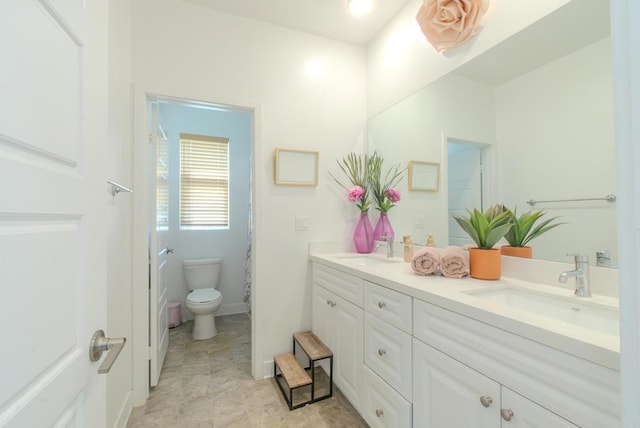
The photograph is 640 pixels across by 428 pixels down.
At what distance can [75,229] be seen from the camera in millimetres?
602

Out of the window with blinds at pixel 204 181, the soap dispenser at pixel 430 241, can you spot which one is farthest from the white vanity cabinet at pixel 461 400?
the window with blinds at pixel 204 181

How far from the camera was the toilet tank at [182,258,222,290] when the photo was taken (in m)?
2.95

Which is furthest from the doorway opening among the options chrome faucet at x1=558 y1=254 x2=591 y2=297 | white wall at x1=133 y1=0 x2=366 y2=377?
chrome faucet at x1=558 y1=254 x2=591 y2=297

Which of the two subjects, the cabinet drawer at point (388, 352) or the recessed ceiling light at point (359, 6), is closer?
the cabinet drawer at point (388, 352)

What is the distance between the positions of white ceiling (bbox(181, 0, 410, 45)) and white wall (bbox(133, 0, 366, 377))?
63 mm

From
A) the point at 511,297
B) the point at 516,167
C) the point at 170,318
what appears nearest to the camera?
the point at 511,297

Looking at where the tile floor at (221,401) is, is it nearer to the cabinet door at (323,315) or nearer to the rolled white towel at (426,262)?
the cabinet door at (323,315)

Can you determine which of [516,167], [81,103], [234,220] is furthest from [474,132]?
[234,220]

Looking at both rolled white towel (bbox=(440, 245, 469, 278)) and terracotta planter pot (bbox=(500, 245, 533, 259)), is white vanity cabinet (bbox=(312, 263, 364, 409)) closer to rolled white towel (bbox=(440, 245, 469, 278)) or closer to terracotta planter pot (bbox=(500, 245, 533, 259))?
rolled white towel (bbox=(440, 245, 469, 278))

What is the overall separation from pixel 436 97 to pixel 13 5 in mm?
1848

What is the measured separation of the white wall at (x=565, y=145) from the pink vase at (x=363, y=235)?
3.39 ft

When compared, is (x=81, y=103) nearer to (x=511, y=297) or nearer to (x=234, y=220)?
(x=511, y=297)

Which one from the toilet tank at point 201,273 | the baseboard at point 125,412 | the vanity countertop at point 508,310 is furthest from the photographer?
the toilet tank at point 201,273

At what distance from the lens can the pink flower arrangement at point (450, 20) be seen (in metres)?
1.39
